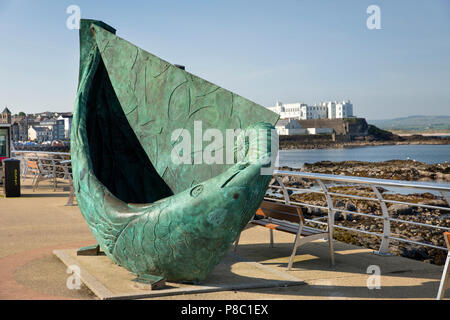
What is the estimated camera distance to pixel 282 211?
21.5 feet

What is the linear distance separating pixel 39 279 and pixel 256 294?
2424 mm

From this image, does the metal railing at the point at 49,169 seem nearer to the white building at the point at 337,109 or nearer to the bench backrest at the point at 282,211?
the bench backrest at the point at 282,211

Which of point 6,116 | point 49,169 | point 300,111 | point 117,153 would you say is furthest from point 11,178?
point 300,111

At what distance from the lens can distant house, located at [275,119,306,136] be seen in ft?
385

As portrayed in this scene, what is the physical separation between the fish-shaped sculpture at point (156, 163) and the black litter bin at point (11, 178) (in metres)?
6.88

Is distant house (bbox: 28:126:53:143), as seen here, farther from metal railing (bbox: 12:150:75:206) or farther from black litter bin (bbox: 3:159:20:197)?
black litter bin (bbox: 3:159:20:197)

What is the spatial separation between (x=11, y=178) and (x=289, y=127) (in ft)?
361

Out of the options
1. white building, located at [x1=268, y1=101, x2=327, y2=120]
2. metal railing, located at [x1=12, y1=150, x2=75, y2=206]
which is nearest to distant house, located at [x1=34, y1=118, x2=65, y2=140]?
white building, located at [x1=268, y1=101, x2=327, y2=120]

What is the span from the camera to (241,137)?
5199 mm

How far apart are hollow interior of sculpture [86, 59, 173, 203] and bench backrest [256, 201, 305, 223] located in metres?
1.41

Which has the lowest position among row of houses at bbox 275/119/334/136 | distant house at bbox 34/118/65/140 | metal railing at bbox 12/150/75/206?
metal railing at bbox 12/150/75/206

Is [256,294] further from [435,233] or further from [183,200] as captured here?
[435,233]

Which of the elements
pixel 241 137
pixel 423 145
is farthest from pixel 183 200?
pixel 423 145

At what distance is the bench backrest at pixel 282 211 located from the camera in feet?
20.5
